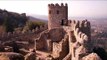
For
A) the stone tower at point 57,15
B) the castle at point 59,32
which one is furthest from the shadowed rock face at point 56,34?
the stone tower at point 57,15

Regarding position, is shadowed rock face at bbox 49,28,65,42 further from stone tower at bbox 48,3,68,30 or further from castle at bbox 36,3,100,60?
stone tower at bbox 48,3,68,30

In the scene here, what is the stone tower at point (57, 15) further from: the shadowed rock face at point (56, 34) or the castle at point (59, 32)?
the shadowed rock face at point (56, 34)

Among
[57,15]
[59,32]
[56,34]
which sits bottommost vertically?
[56,34]

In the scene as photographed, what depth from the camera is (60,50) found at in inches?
1454

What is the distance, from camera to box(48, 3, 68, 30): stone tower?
153ft

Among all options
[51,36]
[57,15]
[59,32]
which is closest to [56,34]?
[59,32]

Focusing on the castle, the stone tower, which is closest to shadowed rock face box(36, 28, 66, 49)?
the castle

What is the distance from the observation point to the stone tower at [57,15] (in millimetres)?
46625

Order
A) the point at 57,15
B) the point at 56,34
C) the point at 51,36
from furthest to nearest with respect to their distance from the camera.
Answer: the point at 57,15, the point at 51,36, the point at 56,34

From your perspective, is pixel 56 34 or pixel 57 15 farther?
pixel 57 15

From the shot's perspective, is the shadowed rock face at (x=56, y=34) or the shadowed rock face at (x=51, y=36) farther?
the shadowed rock face at (x=56, y=34)

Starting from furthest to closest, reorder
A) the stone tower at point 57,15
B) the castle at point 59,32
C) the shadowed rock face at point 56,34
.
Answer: the stone tower at point 57,15, the shadowed rock face at point 56,34, the castle at point 59,32

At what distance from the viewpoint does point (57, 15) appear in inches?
1837

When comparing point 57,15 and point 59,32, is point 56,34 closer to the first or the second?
point 59,32
